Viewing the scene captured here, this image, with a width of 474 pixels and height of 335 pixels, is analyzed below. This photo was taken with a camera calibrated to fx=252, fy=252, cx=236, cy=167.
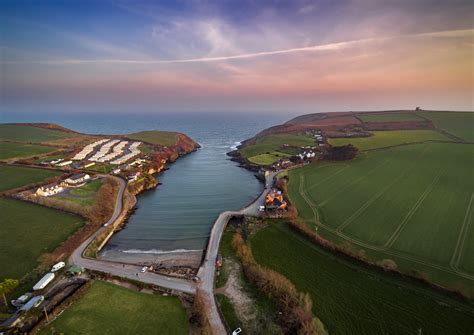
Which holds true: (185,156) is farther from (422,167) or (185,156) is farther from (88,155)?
(422,167)

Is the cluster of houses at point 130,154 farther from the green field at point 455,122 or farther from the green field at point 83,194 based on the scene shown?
the green field at point 455,122

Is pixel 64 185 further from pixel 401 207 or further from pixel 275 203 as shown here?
pixel 401 207

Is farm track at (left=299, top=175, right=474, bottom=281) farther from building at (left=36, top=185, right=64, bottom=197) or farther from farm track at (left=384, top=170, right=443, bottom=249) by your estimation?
building at (left=36, top=185, right=64, bottom=197)

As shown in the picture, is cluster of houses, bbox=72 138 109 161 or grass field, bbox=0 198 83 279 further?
cluster of houses, bbox=72 138 109 161

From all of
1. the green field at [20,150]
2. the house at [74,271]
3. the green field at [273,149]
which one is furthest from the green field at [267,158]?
the green field at [20,150]

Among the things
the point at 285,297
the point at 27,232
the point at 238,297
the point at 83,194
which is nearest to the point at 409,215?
the point at 285,297

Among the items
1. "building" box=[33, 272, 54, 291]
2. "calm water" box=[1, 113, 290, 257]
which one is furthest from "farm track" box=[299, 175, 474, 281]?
"building" box=[33, 272, 54, 291]

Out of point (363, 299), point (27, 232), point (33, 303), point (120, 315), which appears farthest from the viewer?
point (27, 232)

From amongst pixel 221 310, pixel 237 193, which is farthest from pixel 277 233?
pixel 237 193
